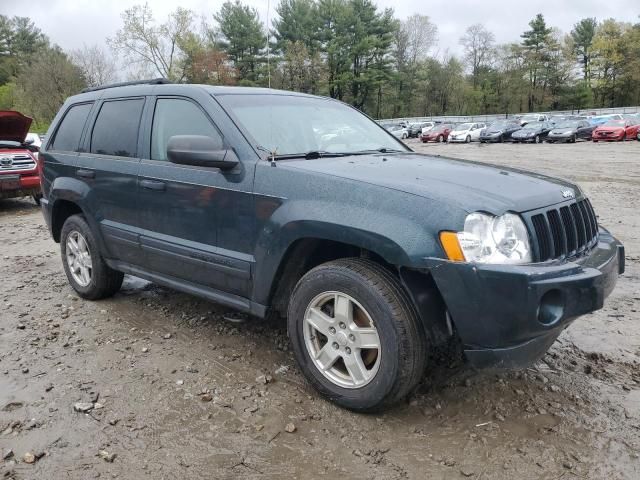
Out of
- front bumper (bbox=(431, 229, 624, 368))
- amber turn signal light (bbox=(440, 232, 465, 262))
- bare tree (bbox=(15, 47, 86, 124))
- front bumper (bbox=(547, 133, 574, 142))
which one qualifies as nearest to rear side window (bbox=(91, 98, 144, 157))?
amber turn signal light (bbox=(440, 232, 465, 262))

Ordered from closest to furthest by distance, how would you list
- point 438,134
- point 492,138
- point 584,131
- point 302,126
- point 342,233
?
1. point 342,233
2. point 302,126
3. point 584,131
4. point 492,138
5. point 438,134

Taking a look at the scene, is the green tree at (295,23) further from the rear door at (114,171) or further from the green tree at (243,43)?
the rear door at (114,171)

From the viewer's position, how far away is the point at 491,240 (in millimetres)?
2492

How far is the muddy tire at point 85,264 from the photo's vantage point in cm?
455

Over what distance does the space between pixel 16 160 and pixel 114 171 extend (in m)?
7.10

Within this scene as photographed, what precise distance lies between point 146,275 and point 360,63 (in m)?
66.0

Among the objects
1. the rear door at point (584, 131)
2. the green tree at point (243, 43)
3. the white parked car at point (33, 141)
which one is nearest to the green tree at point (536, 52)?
the green tree at point (243, 43)

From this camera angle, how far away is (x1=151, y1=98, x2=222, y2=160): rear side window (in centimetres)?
357

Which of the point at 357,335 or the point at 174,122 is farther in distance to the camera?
the point at 174,122

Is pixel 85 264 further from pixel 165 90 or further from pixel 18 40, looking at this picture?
pixel 18 40

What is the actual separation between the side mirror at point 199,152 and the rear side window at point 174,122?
0.31 m

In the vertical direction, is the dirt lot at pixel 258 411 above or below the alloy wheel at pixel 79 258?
below

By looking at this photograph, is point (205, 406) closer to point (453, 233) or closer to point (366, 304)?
point (366, 304)

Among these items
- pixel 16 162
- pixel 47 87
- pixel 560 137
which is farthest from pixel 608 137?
pixel 47 87
